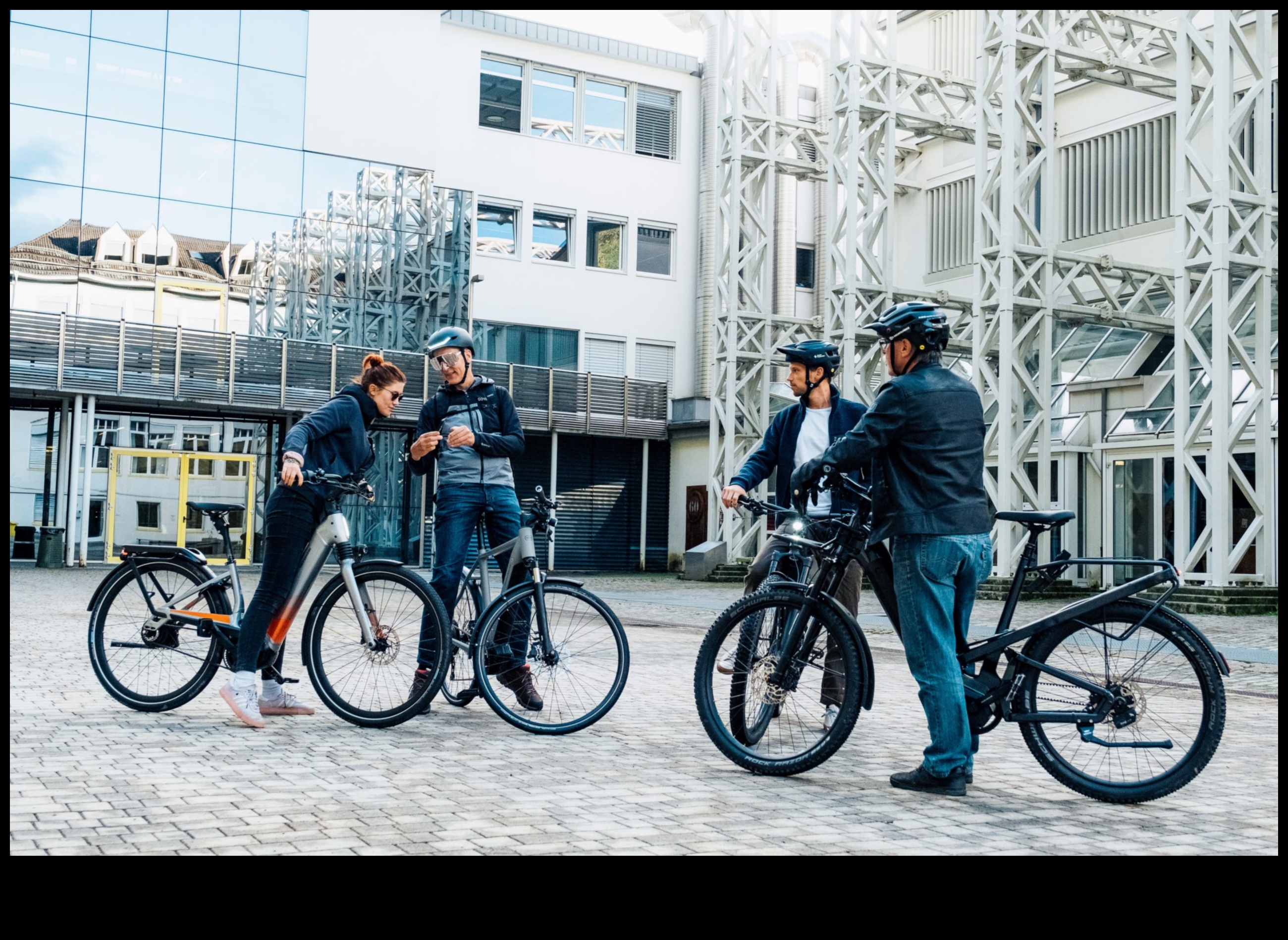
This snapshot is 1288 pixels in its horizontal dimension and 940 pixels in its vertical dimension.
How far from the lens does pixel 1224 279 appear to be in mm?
17062

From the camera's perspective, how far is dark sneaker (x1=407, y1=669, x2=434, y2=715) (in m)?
6.56

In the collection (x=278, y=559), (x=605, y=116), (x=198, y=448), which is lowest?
(x=278, y=559)

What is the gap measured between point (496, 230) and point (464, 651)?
27.7 metres

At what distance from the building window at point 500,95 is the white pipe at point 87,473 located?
1188 centimetres

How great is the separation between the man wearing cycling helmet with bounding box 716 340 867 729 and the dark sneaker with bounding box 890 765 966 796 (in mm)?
1537

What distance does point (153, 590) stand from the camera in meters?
6.96

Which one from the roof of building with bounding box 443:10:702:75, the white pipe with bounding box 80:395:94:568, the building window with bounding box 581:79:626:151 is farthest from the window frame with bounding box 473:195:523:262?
the white pipe with bounding box 80:395:94:568

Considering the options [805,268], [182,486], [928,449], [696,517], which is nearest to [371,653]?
[928,449]

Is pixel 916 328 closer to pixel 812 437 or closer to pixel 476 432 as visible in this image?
pixel 812 437

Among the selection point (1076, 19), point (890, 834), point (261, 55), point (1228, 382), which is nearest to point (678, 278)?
point (261, 55)

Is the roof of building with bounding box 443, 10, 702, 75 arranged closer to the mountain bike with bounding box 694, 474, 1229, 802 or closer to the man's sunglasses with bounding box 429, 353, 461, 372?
the man's sunglasses with bounding box 429, 353, 461, 372

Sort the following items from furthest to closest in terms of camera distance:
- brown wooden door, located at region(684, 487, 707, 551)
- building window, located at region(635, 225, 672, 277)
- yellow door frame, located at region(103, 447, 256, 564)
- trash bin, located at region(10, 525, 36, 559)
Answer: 1. building window, located at region(635, 225, 672, 277)
2. brown wooden door, located at region(684, 487, 707, 551)
3. yellow door frame, located at region(103, 447, 256, 564)
4. trash bin, located at region(10, 525, 36, 559)

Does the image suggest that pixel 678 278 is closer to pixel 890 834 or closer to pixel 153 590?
pixel 153 590

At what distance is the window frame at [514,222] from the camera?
1310 inches
